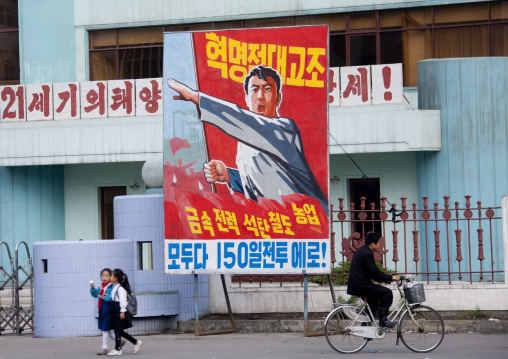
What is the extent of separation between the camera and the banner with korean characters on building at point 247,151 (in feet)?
46.4

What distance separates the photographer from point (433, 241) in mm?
19781

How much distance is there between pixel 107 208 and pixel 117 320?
11.1 meters

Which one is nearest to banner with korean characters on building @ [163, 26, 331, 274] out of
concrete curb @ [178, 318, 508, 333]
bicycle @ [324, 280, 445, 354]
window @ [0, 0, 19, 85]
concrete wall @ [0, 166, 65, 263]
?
concrete curb @ [178, 318, 508, 333]

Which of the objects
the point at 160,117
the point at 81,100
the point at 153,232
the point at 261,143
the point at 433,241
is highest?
the point at 81,100

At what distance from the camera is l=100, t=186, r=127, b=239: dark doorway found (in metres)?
23.7

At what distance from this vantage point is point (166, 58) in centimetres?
1443

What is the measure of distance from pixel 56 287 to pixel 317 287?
4.45 meters

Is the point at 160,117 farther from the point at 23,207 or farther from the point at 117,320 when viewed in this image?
the point at 117,320

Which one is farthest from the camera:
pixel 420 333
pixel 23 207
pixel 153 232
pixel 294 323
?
pixel 23 207

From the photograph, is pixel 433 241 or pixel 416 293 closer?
pixel 416 293

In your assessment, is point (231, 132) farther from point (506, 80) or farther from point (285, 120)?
point (506, 80)

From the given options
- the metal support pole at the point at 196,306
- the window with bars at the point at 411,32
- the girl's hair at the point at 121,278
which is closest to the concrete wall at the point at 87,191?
the window with bars at the point at 411,32

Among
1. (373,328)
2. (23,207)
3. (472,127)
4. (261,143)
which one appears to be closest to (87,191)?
(23,207)

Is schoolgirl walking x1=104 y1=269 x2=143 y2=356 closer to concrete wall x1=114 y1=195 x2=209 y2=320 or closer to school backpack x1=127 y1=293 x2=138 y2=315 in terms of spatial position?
school backpack x1=127 y1=293 x2=138 y2=315
